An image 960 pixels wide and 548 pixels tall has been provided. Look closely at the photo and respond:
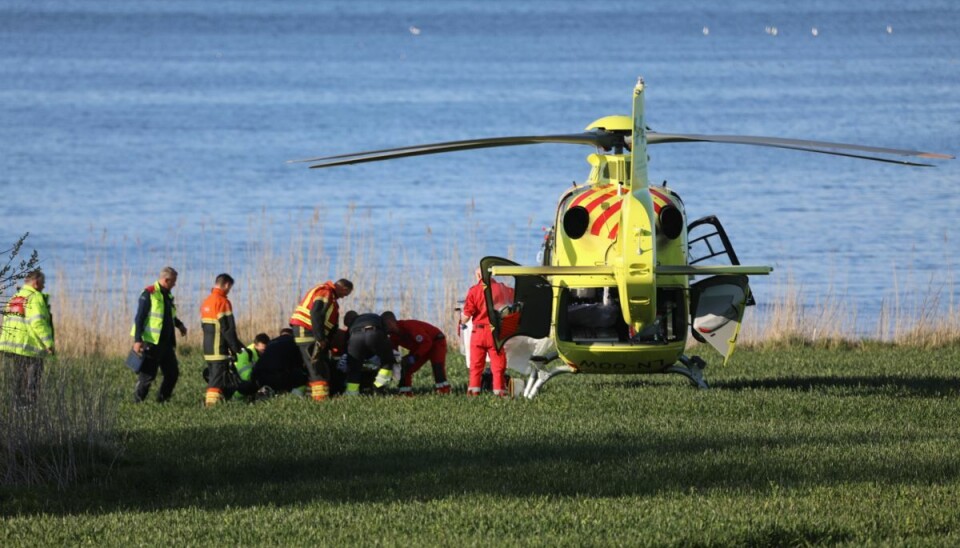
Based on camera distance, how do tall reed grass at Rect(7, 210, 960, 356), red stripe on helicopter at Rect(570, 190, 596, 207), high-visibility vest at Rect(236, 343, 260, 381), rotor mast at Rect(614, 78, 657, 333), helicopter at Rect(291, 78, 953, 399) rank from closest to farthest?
rotor mast at Rect(614, 78, 657, 333), helicopter at Rect(291, 78, 953, 399), red stripe on helicopter at Rect(570, 190, 596, 207), high-visibility vest at Rect(236, 343, 260, 381), tall reed grass at Rect(7, 210, 960, 356)

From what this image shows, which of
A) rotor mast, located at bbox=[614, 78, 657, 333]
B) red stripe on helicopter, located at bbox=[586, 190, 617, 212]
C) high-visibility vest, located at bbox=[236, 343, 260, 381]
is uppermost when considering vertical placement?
red stripe on helicopter, located at bbox=[586, 190, 617, 212]

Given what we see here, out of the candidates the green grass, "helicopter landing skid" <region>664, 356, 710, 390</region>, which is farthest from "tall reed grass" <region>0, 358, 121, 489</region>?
"helicopter landing skid" <region>664, 356, 710, 390</region>

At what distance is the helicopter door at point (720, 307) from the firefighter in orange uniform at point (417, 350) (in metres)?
2.93

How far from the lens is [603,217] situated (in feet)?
52.0

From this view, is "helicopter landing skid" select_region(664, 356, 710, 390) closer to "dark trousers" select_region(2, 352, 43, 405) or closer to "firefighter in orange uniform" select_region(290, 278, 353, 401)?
"firefighter in orange uniform" select_region(290, 278, 353, 401)

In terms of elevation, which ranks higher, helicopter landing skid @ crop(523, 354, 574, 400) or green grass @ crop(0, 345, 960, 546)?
helicopter landing skid @ crop(523, 354, 574, 400)

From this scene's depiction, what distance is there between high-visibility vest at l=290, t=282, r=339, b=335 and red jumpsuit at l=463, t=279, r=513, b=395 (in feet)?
4.65

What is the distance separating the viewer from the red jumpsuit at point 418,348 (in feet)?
58.4

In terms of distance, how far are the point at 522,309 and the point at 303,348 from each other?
104 inches

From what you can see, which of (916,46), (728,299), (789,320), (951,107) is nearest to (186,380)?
(728,299)

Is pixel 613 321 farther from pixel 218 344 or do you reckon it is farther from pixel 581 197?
pixel 218 344

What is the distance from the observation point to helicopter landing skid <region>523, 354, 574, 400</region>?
16.9 metres

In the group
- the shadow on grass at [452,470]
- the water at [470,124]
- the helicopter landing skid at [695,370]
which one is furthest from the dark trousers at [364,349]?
the water at [470,124]

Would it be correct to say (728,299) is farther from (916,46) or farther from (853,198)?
(916,46)
